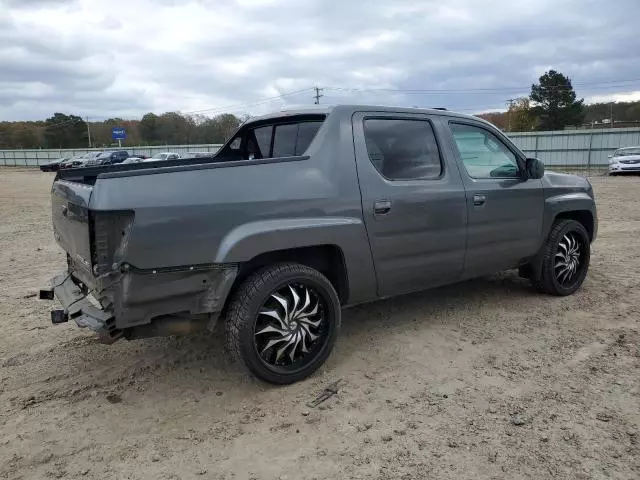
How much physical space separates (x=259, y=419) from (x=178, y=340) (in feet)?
4.95

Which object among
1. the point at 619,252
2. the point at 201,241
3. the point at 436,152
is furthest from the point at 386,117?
the point at 619,252

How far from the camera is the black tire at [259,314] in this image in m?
3.31

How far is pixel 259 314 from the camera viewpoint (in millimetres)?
3395

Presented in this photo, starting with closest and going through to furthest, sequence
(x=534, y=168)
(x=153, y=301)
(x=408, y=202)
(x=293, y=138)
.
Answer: (x=153, y=301)
(x=408, y=202)
(x=293, y=138)
(x=534, y=168)

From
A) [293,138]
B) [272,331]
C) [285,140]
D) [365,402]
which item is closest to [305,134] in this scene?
[293,138]

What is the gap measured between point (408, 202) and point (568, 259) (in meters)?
2.41

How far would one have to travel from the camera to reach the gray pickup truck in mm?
3023

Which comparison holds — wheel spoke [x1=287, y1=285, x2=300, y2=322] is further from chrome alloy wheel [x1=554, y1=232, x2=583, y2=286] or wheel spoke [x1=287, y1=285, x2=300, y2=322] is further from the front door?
chrome alloy wheel [x1=554, y1=232, x2=583, y2=286]

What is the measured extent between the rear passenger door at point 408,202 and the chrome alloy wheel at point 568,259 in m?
1.47

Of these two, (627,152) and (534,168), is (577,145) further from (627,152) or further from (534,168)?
(534,168)

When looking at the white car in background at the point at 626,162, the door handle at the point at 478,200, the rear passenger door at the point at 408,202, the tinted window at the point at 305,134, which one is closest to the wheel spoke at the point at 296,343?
the rear passenger door at the point at 408,202

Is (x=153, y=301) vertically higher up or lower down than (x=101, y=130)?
lower down

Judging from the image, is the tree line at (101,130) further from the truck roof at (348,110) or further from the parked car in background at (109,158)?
the truck roof at (348,110)

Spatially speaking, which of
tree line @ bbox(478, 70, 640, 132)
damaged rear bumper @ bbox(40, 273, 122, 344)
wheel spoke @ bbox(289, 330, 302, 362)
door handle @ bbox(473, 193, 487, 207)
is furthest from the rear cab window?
tree line @ bbox(478, 70, 640, 132)
